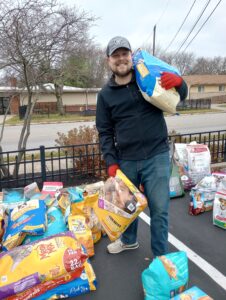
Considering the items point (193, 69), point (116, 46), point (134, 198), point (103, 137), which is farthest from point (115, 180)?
point (193, 69)

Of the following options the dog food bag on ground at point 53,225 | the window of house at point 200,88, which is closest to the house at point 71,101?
the window of house at point 200,88

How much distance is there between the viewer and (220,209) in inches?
114

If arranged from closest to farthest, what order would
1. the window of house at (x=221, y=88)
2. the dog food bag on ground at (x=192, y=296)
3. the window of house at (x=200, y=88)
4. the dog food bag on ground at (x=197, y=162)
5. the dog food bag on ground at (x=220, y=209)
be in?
the dog food bag on ground at (x=192, y=296), the dog food bag on ground at (x=220, y=209), the dog food bag on ground at (x=197, y=162), the window of house at (x=200, y=88), the window of house at (x=221, y=88)

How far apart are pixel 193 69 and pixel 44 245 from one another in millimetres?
61122

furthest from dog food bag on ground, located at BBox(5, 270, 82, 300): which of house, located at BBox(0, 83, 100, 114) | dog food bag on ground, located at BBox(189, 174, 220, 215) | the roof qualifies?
the roof

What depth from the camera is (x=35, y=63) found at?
3.88 metres

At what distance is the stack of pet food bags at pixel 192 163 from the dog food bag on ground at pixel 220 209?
946 mm

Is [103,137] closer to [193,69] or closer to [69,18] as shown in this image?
[69,18]

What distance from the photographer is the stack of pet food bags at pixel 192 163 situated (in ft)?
12.7

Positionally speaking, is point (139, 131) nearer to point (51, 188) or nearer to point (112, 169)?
point (112, 169)

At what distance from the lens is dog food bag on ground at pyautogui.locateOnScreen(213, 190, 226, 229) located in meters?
2.88

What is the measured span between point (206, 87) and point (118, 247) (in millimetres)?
45054

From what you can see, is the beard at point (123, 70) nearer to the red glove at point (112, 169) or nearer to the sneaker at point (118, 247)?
the red glove at point (112, 169)

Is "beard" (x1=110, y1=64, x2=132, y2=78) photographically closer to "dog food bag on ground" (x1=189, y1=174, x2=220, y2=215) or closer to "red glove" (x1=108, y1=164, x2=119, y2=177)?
"red glove" (x1=108, y1=164, x2=119, y2=177)
